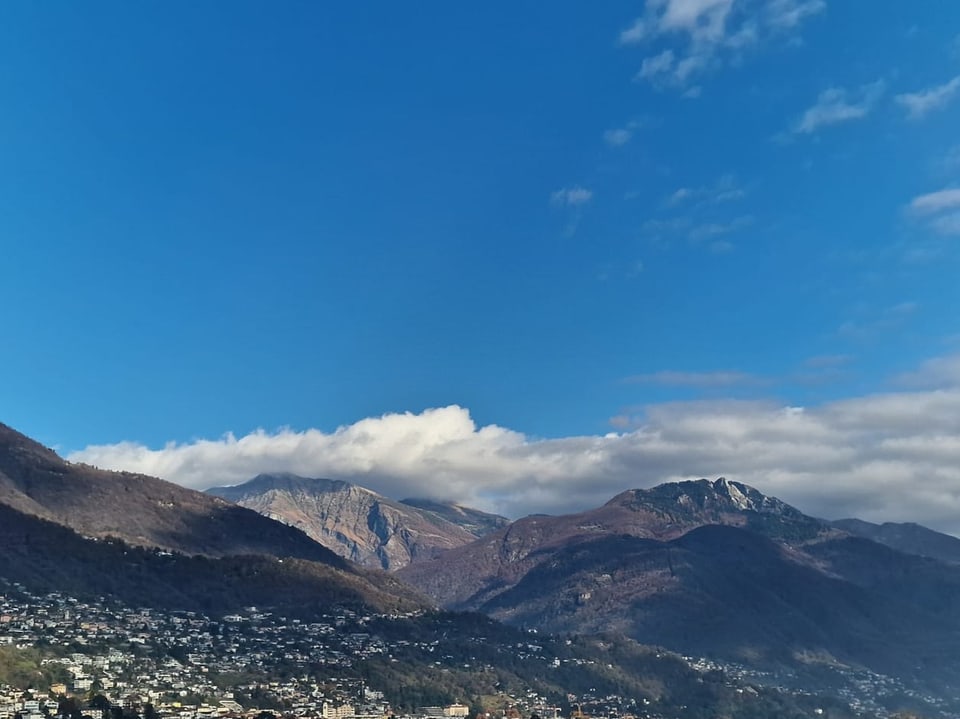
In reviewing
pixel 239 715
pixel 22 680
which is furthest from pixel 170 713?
pixel 22 680

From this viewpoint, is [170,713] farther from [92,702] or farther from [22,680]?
[22,680]

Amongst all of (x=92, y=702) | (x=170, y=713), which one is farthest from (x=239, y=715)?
(x=92, y=702)

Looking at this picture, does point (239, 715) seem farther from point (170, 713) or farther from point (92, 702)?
point (92, 702)

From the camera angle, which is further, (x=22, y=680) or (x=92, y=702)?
(x=22, y=680)

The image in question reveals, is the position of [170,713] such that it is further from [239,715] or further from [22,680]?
[22,680]

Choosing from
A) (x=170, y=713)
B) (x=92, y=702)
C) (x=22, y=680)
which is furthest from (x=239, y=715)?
(x=22, y=680)

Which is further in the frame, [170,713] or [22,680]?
[22,680]

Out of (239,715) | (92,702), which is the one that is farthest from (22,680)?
(239,715)
